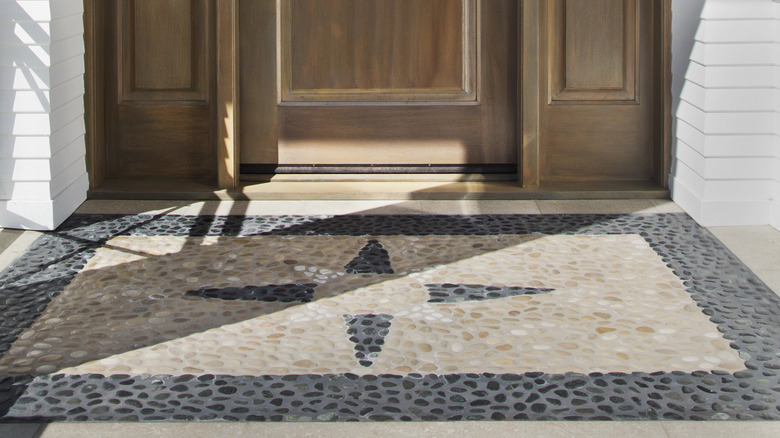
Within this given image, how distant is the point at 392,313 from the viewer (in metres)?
2.62

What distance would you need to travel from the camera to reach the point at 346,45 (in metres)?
4.04

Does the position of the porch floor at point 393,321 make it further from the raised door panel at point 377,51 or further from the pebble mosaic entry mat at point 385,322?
the raised door panel at point 377,51

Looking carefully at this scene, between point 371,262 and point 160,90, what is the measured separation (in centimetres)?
146

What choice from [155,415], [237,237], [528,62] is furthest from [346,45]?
[155,415]

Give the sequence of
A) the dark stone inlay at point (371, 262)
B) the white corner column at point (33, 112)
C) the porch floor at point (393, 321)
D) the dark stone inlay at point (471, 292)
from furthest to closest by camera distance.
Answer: the white corner column at point (33, 112) < the dark stone inlay at point (371, 262) < the dark stone inlay at point (471, 292) < the porch floor at point (393, 321)

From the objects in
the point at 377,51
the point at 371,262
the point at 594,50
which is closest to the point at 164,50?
the point at 377,51

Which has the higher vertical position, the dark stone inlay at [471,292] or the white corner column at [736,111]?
the white corner column at [736,111]

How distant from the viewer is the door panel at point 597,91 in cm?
394

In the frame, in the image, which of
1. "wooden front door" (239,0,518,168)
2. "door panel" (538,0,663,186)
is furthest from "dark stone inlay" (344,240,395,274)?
"door panel" (538,0,663,186)

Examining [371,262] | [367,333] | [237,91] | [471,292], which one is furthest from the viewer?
[237,91]

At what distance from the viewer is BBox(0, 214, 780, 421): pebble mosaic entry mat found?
208cm

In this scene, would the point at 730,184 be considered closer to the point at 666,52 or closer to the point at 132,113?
the point at 666,52

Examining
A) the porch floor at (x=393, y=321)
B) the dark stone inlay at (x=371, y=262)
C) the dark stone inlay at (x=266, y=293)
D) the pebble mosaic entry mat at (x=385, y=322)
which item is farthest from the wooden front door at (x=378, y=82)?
the dark stone inlay at (x=266, y=293)

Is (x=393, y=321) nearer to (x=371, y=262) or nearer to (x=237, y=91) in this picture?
(x=371, y=262)
